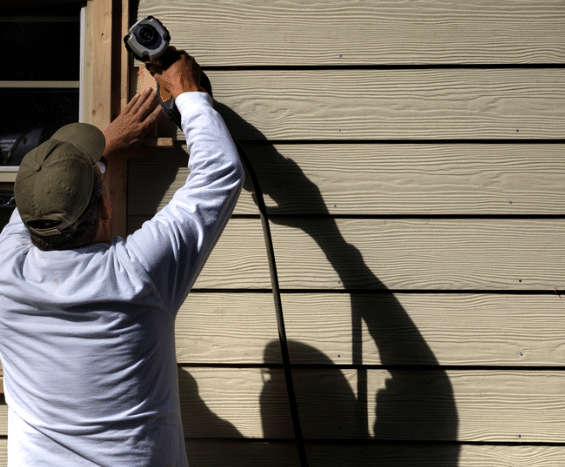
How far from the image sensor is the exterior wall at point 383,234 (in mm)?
1381

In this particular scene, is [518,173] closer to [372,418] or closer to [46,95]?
[372,418]

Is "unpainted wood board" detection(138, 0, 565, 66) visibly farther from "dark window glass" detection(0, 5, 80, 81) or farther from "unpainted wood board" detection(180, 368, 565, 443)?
"unpainted wood board" detection(180, 368, 565, 443)

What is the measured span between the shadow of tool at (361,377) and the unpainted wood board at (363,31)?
0.22m

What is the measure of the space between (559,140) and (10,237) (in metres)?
1.48

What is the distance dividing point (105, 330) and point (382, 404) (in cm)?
86

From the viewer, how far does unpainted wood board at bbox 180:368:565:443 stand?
1.38 m

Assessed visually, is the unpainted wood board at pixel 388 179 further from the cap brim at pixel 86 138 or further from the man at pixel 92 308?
the man at pixel 92 308

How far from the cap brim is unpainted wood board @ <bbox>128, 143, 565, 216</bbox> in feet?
0.58

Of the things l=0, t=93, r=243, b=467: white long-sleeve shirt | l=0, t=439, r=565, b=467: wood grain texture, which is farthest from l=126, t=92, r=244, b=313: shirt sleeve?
l=0, t=439, r=565, b=467: wood grain texture

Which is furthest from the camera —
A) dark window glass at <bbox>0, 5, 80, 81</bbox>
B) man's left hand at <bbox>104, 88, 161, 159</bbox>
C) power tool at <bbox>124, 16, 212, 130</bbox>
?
dark window glass at <bbox>0, 5, 80, 81</bbox>

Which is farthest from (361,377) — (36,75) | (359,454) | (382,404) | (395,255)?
(36,75)

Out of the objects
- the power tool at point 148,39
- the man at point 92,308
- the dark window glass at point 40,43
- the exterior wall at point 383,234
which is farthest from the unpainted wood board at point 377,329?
the dark window glass at point 40,43

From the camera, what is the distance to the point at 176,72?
1.13 m

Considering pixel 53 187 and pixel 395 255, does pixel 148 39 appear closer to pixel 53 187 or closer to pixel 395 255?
pixel 53 187
